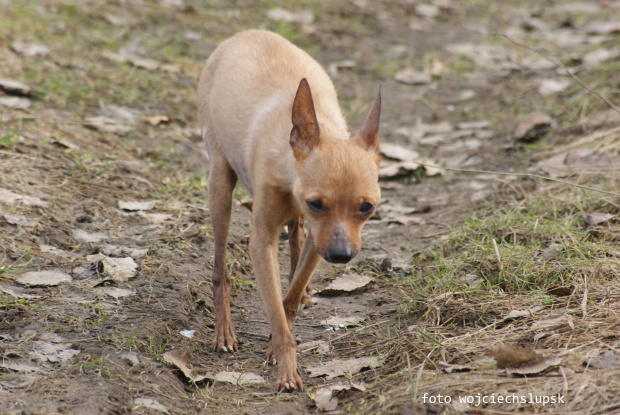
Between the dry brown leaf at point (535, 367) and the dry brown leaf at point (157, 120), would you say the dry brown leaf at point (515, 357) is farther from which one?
the dry brown leaf at point (157, 120)

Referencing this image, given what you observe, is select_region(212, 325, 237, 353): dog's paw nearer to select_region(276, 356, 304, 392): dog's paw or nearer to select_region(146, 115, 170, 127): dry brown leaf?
select_region(276, 356, 304, 392): dog's paw

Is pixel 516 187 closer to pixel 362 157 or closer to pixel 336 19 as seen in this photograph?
pixel 362 157

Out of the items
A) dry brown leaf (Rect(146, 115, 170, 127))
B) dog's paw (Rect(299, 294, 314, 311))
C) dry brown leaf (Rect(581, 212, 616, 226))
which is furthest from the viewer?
dry brown leaf (Rect(146, 115, 170, 127))

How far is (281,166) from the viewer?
3752 mm

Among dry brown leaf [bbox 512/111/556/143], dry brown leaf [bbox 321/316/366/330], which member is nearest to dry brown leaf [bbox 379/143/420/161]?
dry brown leaf [bbox 512/111/556/143]

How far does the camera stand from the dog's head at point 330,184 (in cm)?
337

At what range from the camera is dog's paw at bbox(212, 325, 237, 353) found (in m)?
4.06

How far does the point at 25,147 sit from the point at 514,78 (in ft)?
19.5

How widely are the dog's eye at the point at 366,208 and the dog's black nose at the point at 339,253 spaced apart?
0.23 meters

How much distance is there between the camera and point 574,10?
11.3 m

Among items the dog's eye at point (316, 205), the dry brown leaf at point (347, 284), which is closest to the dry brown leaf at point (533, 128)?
the dry brown leaf at point (347, 284)

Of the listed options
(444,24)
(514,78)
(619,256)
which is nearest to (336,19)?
(444,24)

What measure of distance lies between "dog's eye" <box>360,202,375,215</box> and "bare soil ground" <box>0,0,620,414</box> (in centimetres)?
73

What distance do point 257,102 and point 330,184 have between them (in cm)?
112
